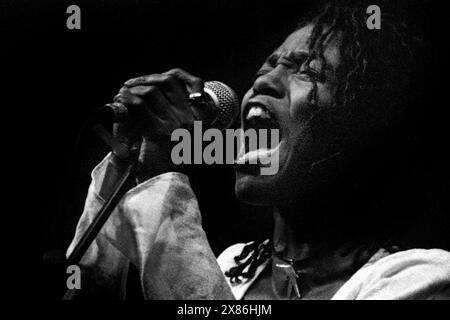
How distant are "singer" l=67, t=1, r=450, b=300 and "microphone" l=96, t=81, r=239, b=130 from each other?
0.12 meters

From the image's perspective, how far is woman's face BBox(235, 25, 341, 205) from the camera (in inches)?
80.6

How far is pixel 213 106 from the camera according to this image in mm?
1854

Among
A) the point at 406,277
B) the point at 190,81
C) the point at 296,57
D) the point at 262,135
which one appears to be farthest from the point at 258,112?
the point at 406,277

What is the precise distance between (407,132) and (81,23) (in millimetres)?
1026

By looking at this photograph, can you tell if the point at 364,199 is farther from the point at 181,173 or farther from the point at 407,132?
the point at 181,173

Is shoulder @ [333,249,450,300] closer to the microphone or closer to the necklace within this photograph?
the necklace

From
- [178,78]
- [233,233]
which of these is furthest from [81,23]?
[233,233]

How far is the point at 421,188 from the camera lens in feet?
6.72

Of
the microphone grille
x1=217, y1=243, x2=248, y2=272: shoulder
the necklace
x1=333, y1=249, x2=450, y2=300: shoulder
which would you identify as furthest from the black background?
x1=333, y1=249, x2=450, y2=300: shoulder

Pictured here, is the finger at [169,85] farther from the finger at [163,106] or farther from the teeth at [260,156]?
the teeth at [260,156]

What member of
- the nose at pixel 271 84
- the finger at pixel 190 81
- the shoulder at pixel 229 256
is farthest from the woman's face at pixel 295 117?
the finger at pixel 190 81

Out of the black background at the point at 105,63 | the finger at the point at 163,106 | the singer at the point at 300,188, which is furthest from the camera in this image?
the black background at the point at 105,63

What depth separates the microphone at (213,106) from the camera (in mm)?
1782

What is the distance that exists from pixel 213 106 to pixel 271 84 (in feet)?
0.89
